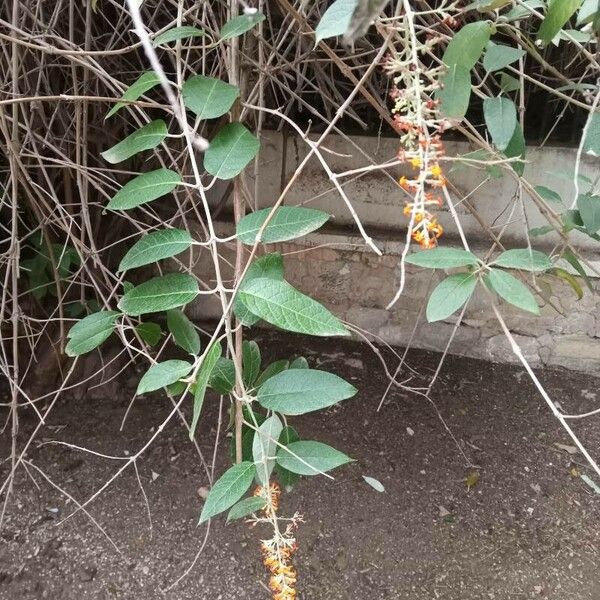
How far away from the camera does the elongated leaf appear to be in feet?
2.94

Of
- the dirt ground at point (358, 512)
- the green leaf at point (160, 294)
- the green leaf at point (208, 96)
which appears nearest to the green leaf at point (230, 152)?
the green leaf at point (208, 96)

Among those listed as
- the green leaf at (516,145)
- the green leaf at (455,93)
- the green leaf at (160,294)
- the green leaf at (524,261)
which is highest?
the green leaf at (455,93)

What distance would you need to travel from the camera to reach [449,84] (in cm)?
68

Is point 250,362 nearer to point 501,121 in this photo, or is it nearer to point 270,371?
point 270,371

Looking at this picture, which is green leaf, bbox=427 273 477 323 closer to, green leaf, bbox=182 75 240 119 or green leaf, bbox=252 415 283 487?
green leaf, bbox=252 415 283 487

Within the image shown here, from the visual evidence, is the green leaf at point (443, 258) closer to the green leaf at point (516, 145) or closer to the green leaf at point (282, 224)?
the green leaf at point (282, 224)

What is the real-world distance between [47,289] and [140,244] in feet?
3.44

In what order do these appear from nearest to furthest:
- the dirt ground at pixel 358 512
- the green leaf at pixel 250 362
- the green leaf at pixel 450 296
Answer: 1. the green leaf at pixel 450 296
2. the green leaf at pixel 250 362
3. the dirt ground at pixel 358 512

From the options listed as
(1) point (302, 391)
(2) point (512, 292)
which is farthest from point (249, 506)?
(2) point (512, 292)

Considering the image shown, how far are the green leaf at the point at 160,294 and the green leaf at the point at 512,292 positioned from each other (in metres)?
0.32

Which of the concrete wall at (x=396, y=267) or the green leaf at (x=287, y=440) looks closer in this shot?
the green leaf at (x=287, y=440)

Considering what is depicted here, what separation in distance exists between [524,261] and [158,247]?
410 mm

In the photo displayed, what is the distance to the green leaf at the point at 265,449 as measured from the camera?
59cm

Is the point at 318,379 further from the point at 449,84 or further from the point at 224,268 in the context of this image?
the point at 224,268
